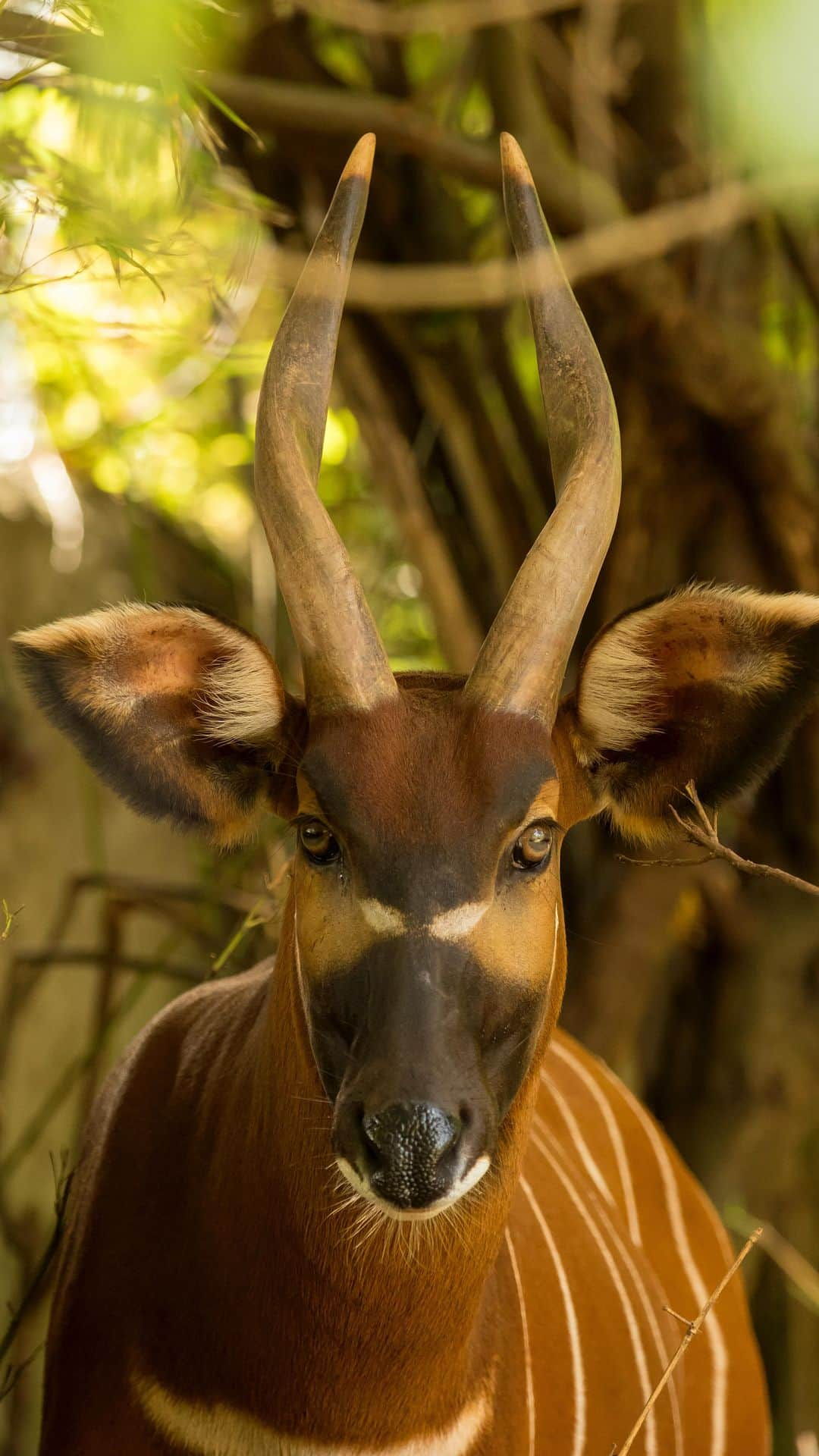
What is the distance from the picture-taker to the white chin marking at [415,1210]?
6.34 ft

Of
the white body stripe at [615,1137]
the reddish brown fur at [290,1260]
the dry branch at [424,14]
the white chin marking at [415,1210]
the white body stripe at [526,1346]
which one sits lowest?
the white body stripe at [615,1137]

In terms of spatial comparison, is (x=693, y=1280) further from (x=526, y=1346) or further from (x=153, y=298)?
(x=153, y=298)

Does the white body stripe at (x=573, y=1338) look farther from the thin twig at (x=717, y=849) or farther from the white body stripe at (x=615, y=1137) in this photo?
the thin twig at (x=717, y=849)

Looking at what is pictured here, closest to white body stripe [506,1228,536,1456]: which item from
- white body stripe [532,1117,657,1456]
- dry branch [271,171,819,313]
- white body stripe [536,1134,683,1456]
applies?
white body stripe [532,1117,657,1456]

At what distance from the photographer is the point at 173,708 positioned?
98.5 inches

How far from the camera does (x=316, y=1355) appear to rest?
2.25 meters

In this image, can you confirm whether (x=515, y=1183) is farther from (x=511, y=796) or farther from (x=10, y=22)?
(x=10, y=22)

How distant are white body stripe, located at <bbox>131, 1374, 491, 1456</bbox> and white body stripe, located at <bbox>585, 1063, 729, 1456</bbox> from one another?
1.35 m

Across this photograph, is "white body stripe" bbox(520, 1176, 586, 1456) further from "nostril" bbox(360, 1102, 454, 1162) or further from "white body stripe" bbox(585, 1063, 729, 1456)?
"nostril" bbox(360, 1102, 454, 1162)

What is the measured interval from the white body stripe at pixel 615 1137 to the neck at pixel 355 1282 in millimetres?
1491

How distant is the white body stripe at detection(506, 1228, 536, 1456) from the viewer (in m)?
2.60

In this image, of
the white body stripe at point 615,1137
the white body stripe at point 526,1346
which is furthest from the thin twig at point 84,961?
the white body stripe at point 526,1346

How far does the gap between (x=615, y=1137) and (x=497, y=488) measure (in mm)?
2187

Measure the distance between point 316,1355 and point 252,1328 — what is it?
104 mm
